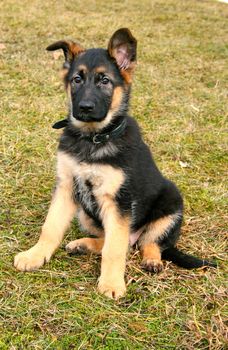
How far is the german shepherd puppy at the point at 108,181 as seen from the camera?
3816 millimetres

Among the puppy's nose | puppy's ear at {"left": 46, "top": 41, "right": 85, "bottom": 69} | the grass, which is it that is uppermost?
puppy's ear at {"left": 46, "top": 41, "right": 85, "bottom": 69}

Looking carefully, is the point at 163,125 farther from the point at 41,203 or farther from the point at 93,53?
the point at 93,53

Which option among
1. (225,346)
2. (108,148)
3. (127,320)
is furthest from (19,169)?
(225,346)

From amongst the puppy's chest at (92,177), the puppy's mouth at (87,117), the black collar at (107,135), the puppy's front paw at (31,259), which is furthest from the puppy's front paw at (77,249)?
the puppy's mouth at (87,117)

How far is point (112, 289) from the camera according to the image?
369cm

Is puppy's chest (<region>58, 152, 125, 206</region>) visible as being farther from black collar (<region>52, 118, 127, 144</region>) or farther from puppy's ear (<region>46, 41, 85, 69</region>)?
puppy's ear (<region>46, 41, 85, 69</region>)

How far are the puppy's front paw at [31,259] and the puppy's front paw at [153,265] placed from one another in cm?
82

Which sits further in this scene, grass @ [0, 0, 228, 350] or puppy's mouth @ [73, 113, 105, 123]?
puppy's mouth @ [73, 113, 105, 123]

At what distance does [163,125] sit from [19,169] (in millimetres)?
2501

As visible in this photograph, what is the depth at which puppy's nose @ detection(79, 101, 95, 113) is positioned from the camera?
12.4 ft

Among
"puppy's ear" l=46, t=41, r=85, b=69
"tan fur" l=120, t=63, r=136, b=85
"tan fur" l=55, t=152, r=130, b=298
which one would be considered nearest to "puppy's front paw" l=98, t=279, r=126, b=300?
"tan fur" l=55, t=152, r=130, b=298

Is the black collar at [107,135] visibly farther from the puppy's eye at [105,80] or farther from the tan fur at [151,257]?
the tan fur at [151,257]

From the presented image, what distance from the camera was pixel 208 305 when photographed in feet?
12.1

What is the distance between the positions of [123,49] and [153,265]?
184 centimetres
